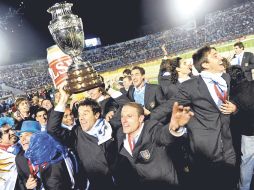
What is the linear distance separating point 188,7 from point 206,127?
133 ft

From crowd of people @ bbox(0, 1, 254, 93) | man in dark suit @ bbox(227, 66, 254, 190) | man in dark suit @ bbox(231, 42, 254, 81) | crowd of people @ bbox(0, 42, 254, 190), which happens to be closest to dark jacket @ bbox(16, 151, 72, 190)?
crowd of people @ bbox(0, 42, 254, 190)

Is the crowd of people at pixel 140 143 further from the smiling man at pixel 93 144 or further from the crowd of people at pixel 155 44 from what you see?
the crowd of people at pixel 155 44

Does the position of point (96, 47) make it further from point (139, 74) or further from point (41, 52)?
point (139, 74)

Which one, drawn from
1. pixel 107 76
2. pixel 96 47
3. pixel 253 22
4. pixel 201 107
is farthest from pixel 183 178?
pixel 96 47

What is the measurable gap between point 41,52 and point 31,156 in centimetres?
4130

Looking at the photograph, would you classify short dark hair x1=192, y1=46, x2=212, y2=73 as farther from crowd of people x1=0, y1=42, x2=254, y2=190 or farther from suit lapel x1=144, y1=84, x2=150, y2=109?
suit lapel x1=144, y1=84, x2=150, y2=109

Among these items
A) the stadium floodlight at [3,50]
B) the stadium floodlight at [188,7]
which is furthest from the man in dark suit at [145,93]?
the stadium floodlight at [3,50]

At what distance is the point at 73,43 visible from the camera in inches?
111

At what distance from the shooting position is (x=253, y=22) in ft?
106

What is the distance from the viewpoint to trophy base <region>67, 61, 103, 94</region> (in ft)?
8.73

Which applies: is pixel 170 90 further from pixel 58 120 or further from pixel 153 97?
pixel 58 120

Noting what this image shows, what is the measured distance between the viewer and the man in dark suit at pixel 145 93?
17.3 ft

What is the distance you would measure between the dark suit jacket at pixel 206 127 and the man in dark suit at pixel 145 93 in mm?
1374

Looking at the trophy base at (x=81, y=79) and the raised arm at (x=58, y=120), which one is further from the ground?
the trophy base at (x=81, y=79)
